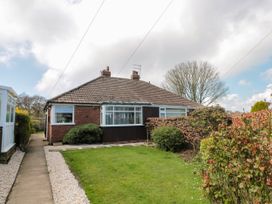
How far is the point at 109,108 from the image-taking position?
680 inches

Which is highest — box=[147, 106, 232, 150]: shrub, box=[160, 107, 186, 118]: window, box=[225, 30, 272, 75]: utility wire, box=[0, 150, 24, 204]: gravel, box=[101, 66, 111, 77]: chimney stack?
box=[101, 66, 111, 77]: chimney stack

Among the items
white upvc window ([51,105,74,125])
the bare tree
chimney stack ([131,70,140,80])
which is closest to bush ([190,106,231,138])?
white upvc window ([51,105,74,125])

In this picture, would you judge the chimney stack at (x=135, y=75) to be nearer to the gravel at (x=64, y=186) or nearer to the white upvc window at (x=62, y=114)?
the white upvc window at (x=62, y=114)

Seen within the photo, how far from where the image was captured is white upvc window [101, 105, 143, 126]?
17172 millimetres

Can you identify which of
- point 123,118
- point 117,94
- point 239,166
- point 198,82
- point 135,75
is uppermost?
point 198,82

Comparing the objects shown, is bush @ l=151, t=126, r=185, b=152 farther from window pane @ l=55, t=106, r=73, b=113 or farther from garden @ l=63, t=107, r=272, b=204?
window pane @ l=55, t=106, r=73, b=113

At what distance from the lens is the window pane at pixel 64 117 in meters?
16.2

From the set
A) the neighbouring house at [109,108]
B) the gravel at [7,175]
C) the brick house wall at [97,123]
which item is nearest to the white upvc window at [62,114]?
the neighbouring house at [109,108]

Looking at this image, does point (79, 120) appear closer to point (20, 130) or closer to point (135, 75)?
point (20, 130)

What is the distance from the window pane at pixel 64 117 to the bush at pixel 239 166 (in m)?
14.4

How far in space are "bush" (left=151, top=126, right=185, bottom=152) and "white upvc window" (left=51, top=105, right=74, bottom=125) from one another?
696 centimetres

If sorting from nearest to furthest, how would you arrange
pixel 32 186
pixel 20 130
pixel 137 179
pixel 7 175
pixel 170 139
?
pixel 32 186 → pixel 137 179 → pixel 7 175 → pixel 170 139 → pixel 20 130

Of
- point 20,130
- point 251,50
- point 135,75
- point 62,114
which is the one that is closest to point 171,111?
point 135,75

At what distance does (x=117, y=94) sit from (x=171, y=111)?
515 centimetres
